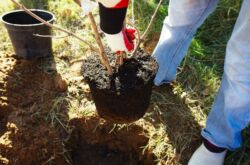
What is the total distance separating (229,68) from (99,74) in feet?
1.90

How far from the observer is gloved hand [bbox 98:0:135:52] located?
1.28 m

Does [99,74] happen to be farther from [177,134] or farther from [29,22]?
[29,22]

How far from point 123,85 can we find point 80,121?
587mm

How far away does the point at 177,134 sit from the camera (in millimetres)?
1964

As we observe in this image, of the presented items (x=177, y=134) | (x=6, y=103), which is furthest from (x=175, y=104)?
(x=6, y=103)

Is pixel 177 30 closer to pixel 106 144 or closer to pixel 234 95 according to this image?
pixel 234 95

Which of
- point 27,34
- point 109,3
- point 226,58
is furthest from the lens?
point 27,34

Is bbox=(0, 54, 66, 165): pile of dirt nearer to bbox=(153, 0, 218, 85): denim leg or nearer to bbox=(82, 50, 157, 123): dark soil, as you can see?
bbox=(82, 50, 157, 123): dark soil

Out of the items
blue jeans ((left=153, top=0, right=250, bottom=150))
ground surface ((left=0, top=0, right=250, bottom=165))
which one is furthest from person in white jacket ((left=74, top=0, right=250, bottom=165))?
ground surface ((left=0, top=0, right=250, bottom=165))

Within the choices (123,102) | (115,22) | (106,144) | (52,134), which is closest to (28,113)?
(52,134)

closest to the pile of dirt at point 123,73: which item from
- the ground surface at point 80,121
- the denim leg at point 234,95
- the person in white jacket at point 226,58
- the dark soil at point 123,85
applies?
A: the dark soil at point 123,85

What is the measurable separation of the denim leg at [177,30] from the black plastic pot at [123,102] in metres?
0.47

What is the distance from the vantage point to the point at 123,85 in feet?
4.99

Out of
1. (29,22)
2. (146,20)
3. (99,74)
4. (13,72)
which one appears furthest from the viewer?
(146,20)
